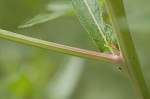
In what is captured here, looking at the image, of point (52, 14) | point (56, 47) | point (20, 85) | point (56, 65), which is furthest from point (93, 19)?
point (56, 65)

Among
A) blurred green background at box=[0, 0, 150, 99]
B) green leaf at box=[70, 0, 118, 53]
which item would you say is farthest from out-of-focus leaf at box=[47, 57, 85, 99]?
green leaf at box=[70, 0, 118, 53]

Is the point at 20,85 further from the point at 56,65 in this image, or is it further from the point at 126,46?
the point at 126,46

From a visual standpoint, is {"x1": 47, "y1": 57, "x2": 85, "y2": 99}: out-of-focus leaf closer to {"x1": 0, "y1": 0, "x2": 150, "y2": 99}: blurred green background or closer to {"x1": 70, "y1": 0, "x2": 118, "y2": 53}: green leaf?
{"x1": 0, "y1": 0, "x2": 150, "y2": 99}: blurred green background

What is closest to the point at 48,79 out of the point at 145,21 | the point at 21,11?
the point at 21,11

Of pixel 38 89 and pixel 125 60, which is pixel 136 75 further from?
pixel 38 89

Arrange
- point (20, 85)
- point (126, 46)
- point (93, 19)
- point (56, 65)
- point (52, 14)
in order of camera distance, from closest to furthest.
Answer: point (126, 46)
point (93, 19)
point (52, 14)
point (20, 85)
point (56, 65)

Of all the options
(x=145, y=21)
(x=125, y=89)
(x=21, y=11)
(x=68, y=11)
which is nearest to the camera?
(x=145, y=21)
